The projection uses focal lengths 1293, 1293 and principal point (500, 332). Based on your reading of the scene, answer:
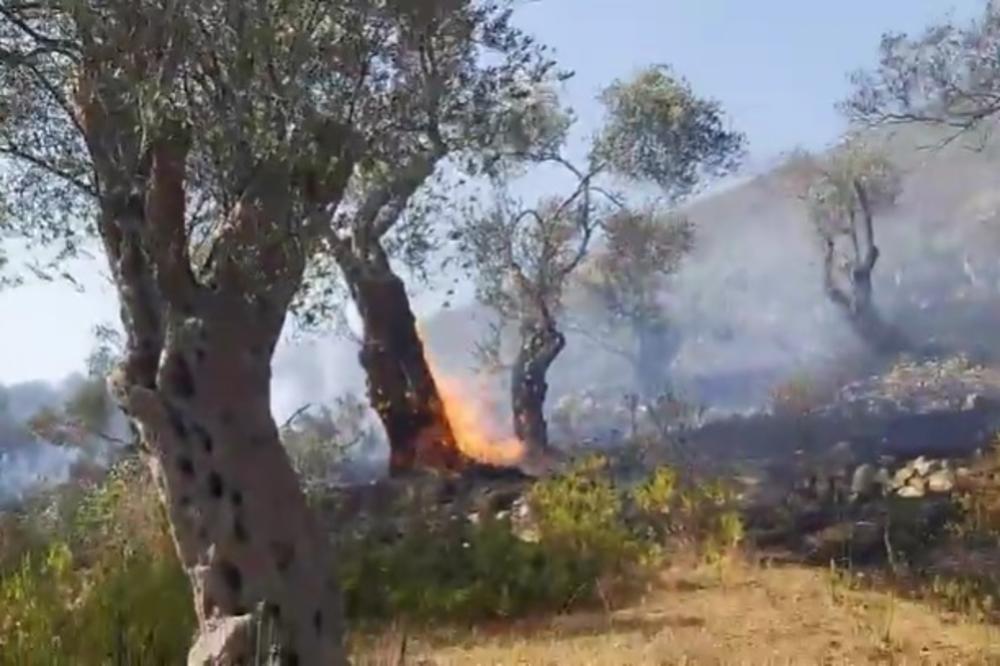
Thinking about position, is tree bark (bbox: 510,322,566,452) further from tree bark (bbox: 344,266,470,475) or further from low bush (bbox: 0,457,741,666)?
low bush (bbox: 0,457,741,666)

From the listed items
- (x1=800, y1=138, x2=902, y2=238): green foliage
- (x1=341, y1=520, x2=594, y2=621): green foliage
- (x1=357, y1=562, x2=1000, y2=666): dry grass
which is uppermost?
(x1=800, y1=138, x2=902, y2=238): green foliage

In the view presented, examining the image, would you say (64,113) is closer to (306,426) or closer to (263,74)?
(263,74)

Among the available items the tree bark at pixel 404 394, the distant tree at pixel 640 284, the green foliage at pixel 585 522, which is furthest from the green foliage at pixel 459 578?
the distant tree at pixel 640 284

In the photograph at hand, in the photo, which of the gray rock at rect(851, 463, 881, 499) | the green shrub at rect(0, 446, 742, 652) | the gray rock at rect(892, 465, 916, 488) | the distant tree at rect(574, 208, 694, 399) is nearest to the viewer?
the green shrub at rect(0, 446, 742, 652)

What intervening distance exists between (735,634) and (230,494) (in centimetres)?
393

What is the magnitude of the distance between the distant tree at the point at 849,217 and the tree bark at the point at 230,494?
71.9ft

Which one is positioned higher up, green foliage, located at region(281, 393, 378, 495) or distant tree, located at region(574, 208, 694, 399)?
distant tree, located at region(574, 208, 694, 399)

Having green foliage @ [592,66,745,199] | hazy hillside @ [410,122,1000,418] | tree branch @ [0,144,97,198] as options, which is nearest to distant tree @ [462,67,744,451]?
green foliage @ [592,66,745,199]

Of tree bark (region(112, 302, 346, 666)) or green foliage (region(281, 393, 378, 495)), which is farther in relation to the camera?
green foliage (region(281, 393, 378, 495))

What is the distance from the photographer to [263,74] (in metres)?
5.49

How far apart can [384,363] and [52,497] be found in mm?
4840

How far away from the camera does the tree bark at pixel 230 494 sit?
18.7 feet

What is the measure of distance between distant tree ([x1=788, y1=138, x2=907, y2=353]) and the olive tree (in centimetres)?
2161

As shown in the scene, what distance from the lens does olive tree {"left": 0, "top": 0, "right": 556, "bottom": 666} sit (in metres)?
5.48
